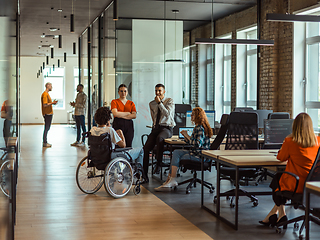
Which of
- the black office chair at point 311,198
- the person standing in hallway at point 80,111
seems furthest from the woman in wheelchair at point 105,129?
the person standing in hallway at point 80,111

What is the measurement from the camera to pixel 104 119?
539 cm

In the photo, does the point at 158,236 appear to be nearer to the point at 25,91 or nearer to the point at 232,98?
the point at 232,98

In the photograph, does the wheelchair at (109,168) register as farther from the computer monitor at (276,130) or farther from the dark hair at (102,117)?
the computer monitor at (276,130)

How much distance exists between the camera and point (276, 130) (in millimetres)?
5387

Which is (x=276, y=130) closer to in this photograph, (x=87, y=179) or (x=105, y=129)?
(x=105, y=129)

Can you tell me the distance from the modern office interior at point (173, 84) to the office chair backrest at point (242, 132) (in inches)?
9.0

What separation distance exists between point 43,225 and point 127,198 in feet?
4.71

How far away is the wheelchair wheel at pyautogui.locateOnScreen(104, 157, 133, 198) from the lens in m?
5.23

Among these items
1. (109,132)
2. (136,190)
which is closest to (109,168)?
(109,132)

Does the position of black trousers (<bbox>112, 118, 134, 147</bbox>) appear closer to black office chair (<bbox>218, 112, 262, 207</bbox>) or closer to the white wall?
black office chair (<bbox>218, 112, 262, 207</bbox>)

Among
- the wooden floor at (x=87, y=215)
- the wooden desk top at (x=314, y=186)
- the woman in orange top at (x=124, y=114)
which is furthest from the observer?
the woman in orange top at (x=124, y=114)

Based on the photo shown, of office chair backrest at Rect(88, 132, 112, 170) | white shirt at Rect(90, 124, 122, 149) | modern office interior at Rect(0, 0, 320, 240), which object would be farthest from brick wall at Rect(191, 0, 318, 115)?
office chair backrest at Rect(88, 132, 112, 170)

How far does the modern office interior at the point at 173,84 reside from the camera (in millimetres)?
4266

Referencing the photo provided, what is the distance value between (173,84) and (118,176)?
16.7 ft
